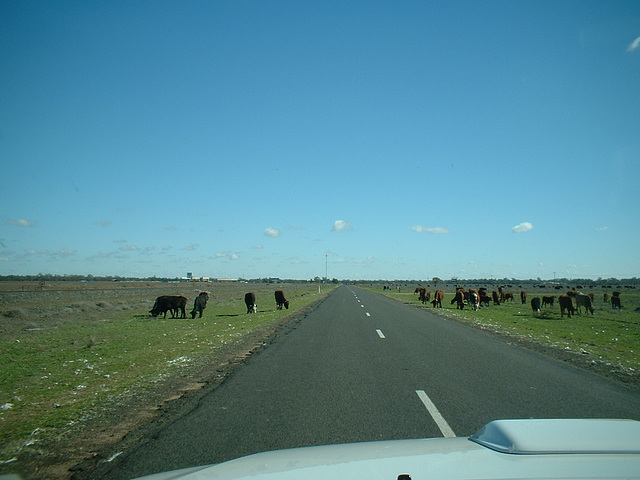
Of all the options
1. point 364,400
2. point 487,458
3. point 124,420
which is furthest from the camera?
point 364,400

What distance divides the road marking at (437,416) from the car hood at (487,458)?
195 centimetres

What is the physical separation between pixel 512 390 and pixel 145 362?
8658 mm

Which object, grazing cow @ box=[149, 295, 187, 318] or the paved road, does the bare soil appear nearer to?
the paved road

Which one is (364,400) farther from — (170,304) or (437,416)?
(170,304)

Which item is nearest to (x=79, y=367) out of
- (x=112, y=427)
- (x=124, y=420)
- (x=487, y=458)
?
(x=124, y=420)

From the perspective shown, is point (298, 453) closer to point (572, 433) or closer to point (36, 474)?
point (572, 433)

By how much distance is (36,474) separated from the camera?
4477 millimetres

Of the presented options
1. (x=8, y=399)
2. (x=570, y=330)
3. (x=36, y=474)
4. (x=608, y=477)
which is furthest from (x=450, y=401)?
(x=570, y=330)

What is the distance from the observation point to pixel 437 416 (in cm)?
609

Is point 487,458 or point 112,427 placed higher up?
point 487,458

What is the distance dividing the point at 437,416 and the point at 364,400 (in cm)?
137

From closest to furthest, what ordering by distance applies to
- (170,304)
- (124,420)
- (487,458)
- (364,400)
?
(487,458) < (124,420) < (364,400) < (170,304)

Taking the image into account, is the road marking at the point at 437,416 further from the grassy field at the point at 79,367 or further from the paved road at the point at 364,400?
the grassy field at the point at 79,367

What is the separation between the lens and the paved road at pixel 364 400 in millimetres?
5141
